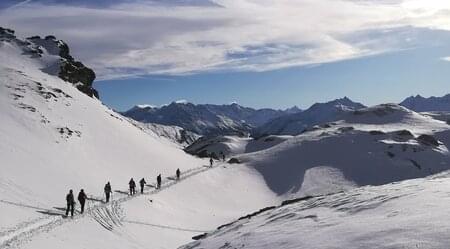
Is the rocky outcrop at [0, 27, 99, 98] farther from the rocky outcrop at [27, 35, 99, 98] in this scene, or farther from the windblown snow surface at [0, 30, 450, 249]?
the windblown snow surface at [0, 30, 450, 249]

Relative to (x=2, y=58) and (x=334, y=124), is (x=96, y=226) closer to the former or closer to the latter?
(x=2, y=58)

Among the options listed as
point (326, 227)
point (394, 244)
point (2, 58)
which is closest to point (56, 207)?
point (326, 227)

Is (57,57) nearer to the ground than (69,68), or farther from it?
farther from it

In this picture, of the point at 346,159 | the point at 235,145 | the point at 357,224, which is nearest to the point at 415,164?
Answer: the point at 346,159

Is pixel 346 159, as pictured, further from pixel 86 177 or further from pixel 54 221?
pixel 54 221

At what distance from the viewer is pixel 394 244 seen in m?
15.9

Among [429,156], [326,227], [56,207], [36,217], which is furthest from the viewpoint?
[429,156]

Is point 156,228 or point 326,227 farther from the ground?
point 326,227

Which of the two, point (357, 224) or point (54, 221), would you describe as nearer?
point (357, 224)

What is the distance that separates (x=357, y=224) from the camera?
19781 millimetres

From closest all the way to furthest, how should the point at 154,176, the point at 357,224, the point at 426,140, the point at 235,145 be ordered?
the point at 357,224 → the point at 154,176 → the point at 426,140 → the point at 235,145

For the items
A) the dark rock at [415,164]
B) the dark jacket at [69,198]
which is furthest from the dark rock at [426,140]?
the dark jacket at [69,198]

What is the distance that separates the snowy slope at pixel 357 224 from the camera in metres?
16.5

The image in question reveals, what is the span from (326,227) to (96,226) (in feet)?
56.8
